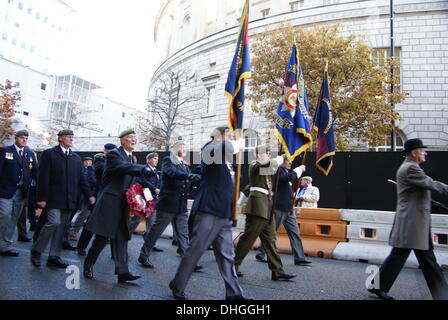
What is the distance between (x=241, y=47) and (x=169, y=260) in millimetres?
4278

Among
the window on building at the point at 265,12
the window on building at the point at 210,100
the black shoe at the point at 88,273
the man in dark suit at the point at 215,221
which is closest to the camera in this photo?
the man in dark suit at the point at 215,221

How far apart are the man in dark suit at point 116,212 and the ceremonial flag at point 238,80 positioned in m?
1.43

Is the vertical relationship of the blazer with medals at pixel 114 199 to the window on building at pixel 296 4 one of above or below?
below

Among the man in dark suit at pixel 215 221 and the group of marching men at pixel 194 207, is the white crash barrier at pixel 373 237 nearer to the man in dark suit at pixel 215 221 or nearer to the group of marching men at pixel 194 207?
the group of marching men at pixel 194 207

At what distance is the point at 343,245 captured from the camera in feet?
26.8

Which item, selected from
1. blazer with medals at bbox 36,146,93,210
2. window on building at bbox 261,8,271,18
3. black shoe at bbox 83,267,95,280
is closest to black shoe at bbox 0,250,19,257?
blazer with medals at bbox 36,146,93,210

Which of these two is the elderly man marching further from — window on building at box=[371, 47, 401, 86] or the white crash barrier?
window on building at box=[371, 47, 401, 86]

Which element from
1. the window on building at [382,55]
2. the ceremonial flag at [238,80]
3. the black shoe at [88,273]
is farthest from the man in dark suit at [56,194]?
the window on building at [382,55]

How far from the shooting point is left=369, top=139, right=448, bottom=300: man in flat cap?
14.5 feet

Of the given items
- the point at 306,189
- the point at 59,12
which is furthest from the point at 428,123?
the point at 59,12

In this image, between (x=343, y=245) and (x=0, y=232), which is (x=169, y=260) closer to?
(x=0, y=232)

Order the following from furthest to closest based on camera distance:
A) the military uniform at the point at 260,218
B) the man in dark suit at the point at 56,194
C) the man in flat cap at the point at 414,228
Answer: the man in dark suit at the point at 56,194
the military uniform at the point at 260,218
the man in flat cap at the point at 414,228

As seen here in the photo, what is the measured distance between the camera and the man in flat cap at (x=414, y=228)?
4.43 metres

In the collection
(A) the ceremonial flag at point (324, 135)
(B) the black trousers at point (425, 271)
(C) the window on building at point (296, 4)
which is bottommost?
(B) the black trousers at point (425, 271)
